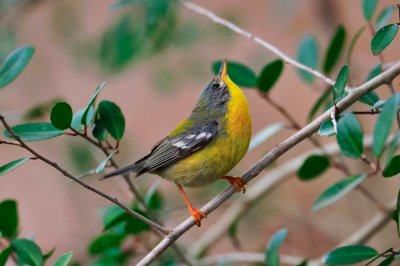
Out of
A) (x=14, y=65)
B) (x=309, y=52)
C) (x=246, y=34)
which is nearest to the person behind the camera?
(x=14, y=65)

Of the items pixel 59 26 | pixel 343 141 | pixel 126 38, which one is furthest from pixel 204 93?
pixel 59 26

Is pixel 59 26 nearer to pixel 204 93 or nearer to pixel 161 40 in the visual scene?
pixel 161 40

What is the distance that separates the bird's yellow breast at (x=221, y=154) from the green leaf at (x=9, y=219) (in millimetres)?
748

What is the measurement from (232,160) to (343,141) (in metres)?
0.90

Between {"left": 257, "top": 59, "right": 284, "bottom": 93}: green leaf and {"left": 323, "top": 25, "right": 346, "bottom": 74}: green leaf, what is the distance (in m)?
0.25

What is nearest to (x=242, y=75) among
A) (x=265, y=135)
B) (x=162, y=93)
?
(x=265, y=135)

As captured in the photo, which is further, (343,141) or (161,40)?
(161,40)

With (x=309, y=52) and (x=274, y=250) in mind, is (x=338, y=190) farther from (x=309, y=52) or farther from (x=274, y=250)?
(x=309, y=52)

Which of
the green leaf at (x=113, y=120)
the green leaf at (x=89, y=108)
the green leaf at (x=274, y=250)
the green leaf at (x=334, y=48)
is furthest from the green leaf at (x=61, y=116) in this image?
the green leaf at (x=334, y=48)

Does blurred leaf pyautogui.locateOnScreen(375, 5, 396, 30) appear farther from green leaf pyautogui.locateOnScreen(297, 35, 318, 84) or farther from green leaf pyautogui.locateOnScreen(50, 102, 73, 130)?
green leaf pyautogui.locateOnScreen(50, 102, 73, 130)

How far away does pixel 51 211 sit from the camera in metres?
7.08

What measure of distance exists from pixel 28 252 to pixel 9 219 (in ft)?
0.72

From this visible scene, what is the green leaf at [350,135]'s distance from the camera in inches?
72.4

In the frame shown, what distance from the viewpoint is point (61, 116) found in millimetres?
2129
